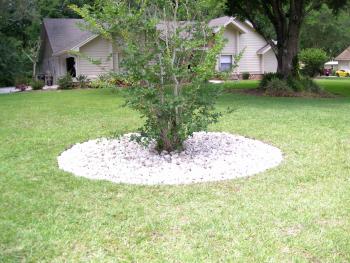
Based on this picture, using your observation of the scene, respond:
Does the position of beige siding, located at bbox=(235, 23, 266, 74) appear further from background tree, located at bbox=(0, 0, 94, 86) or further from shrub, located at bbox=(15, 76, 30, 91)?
shrub, located at bbox=(15, 76, 30, 91)

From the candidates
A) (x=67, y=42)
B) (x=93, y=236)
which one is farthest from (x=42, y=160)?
(x=67, y=42)

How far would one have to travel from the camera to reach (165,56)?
19.1 feet

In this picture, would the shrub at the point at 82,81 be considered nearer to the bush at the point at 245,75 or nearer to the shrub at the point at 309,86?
the bush at the point at 245,75

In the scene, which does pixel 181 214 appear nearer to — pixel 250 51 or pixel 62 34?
pixel 62 34

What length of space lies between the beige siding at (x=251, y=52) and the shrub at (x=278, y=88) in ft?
46.3

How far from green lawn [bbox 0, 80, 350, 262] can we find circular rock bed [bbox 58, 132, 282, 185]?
9.0 inches

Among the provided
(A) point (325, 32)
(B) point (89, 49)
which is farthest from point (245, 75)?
(A) point (325, 32)

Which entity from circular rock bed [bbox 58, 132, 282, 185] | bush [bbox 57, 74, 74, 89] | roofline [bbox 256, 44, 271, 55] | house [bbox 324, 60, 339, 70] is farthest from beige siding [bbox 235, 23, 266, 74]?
house [bbox 324, 60, 339, 70]

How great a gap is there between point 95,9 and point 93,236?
381cm

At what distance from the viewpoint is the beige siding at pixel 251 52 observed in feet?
99.8

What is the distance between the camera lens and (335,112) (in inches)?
438

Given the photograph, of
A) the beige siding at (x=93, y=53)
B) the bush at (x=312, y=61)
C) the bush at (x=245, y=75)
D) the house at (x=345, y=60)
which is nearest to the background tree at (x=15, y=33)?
the beige siding at (x=93, y=53)

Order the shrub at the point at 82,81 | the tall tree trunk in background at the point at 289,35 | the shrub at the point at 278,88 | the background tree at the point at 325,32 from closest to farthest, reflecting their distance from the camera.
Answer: the shrub at the point at 278,88
the tall tree trunk in background at the point at 289,35
the shrub at the point at 82,81
the background tree at the point at 325,32

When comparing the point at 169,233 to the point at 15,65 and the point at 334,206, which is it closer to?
the point at 334,206
